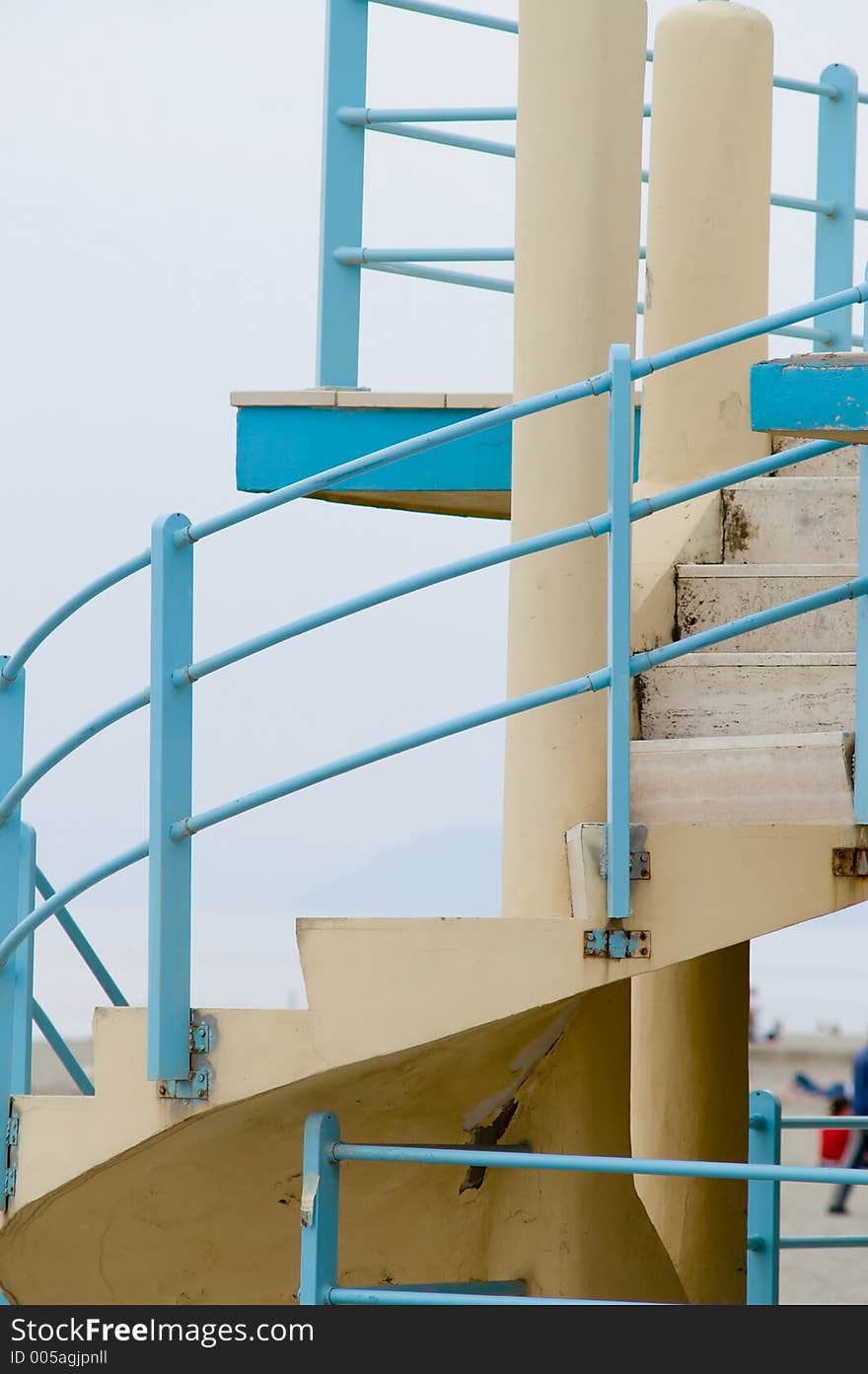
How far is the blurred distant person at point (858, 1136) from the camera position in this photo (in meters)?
14.5

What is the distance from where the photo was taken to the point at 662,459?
7.26 metres

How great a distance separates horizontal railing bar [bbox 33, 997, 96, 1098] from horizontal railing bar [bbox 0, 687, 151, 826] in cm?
68

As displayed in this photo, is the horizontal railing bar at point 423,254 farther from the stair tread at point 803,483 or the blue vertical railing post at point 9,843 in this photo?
the blue vertical railing post at point 9,843

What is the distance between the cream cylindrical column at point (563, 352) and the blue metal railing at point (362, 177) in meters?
1.54

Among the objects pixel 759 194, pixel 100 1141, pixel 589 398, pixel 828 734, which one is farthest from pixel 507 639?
pixel 759 194

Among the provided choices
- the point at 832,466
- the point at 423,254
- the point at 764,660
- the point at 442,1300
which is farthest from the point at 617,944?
the point at 423,254

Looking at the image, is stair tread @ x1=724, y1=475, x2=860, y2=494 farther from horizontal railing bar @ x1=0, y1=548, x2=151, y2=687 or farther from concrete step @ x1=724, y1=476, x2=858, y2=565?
horizontal railing bar @ x1=0, y1=548, x2=151, y2=687

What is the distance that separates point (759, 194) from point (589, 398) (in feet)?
6.12

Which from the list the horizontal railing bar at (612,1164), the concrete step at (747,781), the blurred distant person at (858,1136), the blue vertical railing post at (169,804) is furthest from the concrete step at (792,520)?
the blurred distant person at (858,1136)

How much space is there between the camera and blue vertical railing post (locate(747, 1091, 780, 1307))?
736cm

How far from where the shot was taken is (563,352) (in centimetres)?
597

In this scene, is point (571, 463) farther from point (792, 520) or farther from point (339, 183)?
point (339, 183)
